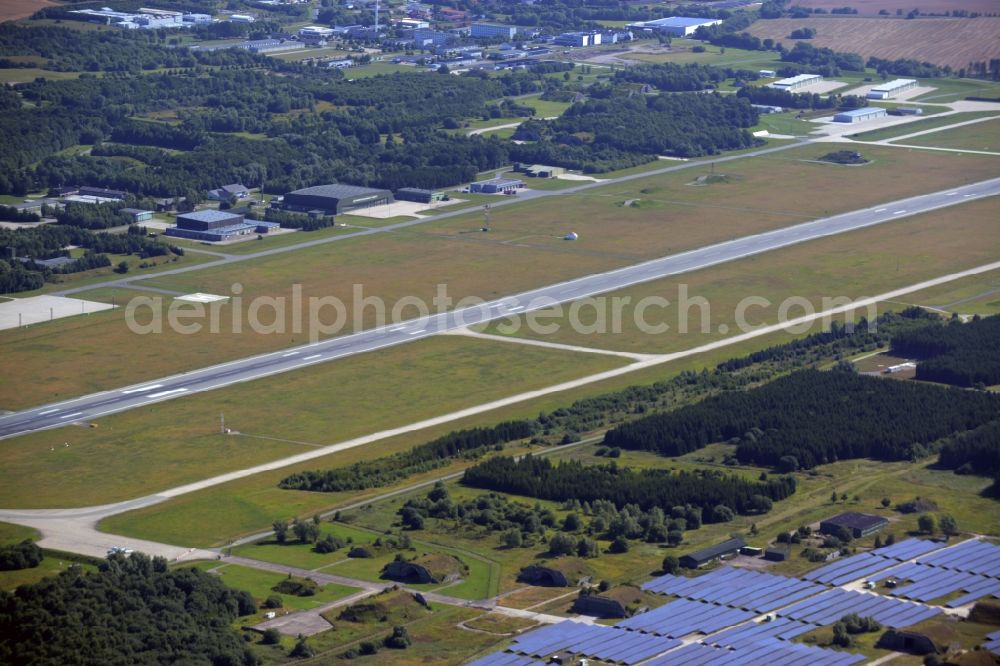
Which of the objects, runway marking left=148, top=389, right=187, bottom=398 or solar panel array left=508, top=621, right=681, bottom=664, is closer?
solar panel array left=508, top=621, right=681, bottom=664

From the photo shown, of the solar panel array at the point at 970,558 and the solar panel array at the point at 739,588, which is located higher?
the solar panel array at the point at 739,588

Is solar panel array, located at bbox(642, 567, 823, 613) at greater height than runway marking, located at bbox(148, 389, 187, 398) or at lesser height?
greater

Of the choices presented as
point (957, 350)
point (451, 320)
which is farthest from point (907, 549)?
point (451, 320)

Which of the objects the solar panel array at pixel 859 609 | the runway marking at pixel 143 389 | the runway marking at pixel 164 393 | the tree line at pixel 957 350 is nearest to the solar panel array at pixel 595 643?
the solar panel array at pixel 859 609

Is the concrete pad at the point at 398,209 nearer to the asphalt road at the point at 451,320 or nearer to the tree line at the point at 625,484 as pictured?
the asphalt road at the point at 451,320

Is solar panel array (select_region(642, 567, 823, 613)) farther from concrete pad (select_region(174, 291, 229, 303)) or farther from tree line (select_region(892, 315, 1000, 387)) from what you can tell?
concrete pad (select_region(174, 291, 229, 303))

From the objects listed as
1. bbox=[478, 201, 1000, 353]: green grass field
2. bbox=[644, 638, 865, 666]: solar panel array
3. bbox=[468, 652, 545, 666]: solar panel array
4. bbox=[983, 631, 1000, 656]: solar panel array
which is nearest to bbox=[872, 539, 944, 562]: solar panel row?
bbox=[983, 631, 1000, 656]: solar panel array
